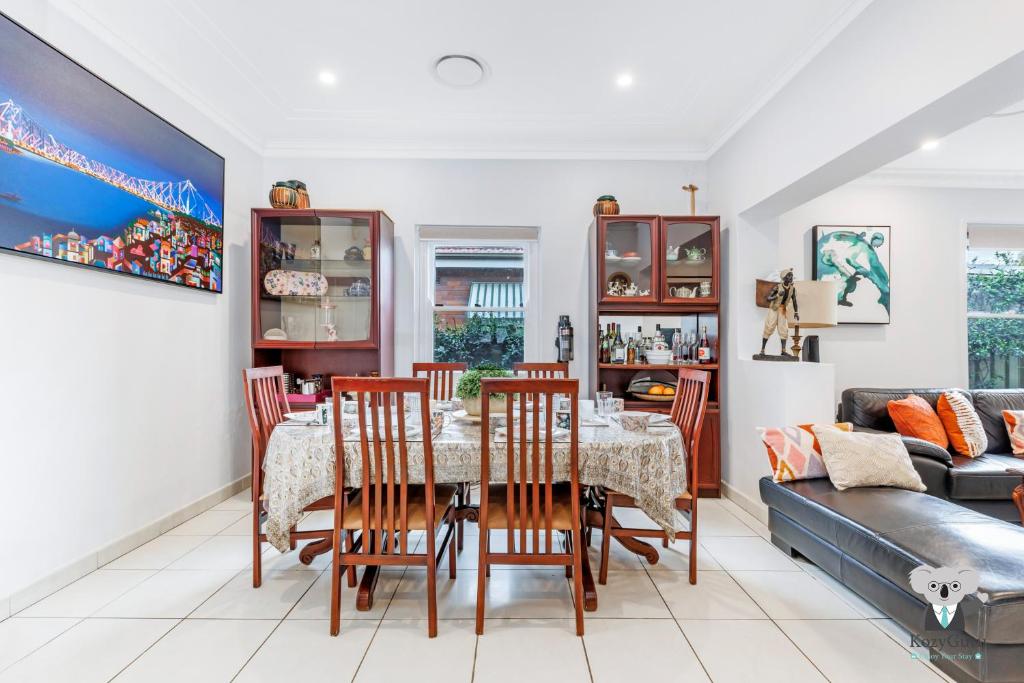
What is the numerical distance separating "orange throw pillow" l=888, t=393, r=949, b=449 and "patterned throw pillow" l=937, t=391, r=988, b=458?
0.04 m

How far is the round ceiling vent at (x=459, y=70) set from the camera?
8.71 ft

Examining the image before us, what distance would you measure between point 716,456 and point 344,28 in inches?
142

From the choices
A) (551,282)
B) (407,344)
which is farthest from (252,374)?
(551,282)

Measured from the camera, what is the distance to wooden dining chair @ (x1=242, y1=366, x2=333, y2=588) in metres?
2.09

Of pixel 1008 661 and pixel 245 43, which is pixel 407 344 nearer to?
pixel 245 43

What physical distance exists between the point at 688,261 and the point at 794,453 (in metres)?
1.61

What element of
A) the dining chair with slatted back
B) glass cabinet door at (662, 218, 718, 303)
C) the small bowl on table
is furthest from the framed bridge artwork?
glass cabinet door at (662, 218, 718, 303)

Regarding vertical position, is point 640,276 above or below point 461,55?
below

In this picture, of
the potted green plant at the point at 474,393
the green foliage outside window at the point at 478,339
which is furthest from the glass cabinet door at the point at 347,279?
the potted green plant at the point at 474,393

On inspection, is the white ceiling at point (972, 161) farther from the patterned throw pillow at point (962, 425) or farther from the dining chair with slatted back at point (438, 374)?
the dining chair with slatted back at point (438, 374)

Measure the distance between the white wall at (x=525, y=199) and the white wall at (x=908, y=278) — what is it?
3.54 feet

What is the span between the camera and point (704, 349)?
3.52 m

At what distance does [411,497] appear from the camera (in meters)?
2.08

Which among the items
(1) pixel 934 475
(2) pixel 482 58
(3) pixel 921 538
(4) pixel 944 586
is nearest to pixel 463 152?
(2) pixel 482 58
